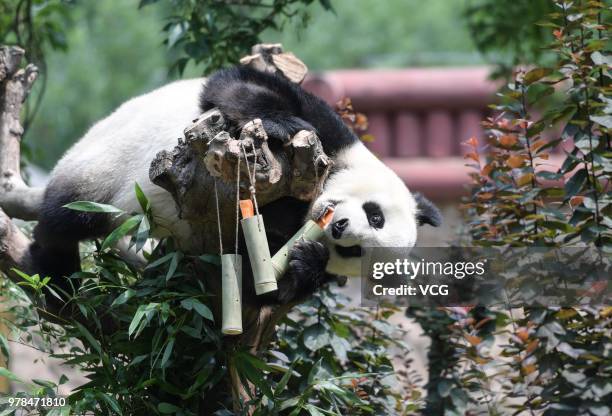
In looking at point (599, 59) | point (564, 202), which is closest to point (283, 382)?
point (564, 202)

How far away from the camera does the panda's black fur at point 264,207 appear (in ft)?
10.5

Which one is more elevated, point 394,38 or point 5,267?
point 394,38

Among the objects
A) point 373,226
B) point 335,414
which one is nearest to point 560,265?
point 373,226

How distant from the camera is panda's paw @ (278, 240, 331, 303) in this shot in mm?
3143

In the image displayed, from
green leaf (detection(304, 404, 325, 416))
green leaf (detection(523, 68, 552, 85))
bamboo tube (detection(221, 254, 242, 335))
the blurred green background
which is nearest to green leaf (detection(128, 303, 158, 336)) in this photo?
bamboo tube (detection(221, 254, 242, 335))

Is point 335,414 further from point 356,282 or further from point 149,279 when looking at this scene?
point 356,282

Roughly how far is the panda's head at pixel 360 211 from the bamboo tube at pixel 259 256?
0.49 m

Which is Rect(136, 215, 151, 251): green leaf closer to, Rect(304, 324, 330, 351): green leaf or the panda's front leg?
the panda's front leg

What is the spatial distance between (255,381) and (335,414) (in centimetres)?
36

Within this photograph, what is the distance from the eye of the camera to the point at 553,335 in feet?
11.7

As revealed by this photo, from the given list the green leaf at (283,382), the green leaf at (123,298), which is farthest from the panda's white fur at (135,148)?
the green leaf at (283,382)

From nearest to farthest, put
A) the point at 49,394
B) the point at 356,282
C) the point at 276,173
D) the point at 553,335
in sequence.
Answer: the point at 276,173 < the point at 49,394 < the point at 553,335 < the point at 356,282

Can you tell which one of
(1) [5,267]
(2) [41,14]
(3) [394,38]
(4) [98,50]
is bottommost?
(1) [5,267]

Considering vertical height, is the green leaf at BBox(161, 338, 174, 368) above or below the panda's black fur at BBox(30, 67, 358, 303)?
below
